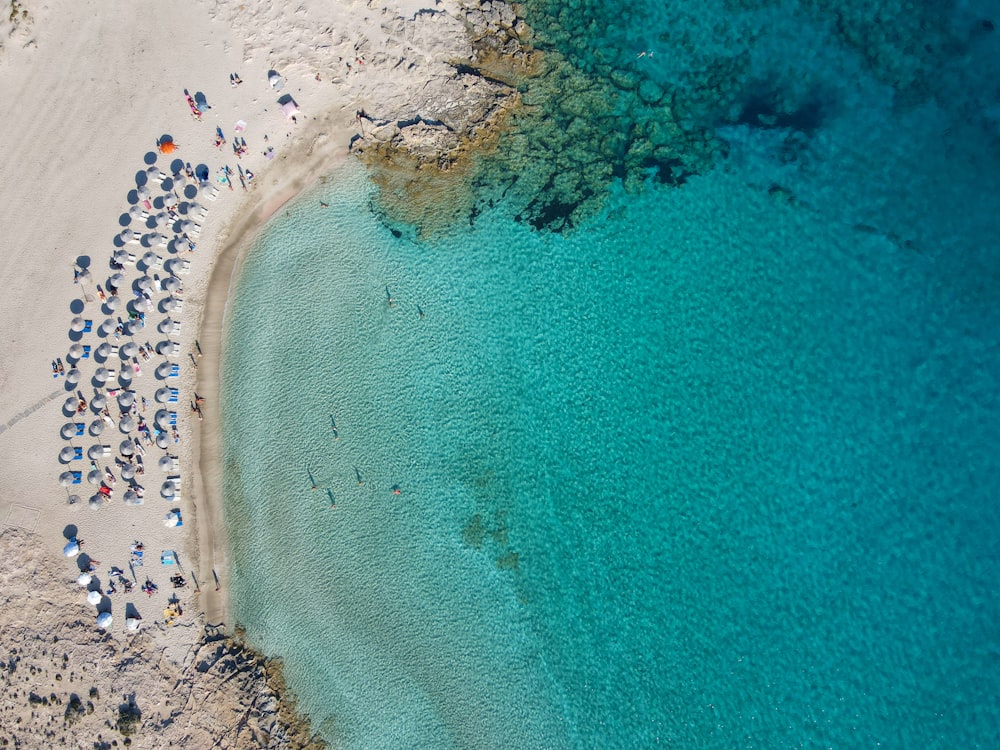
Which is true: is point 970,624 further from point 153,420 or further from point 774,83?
point 153,420

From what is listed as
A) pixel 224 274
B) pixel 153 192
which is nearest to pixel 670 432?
pixel 224 274

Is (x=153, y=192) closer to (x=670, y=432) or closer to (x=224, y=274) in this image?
(x=224, y=274)

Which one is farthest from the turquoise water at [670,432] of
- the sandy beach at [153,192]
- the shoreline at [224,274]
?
the sandy beach at [153,192]

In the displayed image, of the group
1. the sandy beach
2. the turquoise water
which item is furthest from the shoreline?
the turquoise water

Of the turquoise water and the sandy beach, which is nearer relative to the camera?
the turquoise water

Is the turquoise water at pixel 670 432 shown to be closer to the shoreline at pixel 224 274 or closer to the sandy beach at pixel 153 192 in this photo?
the shoreline at pixel 224 274

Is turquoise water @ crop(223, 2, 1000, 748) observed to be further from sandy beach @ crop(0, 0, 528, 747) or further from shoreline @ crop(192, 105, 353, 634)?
sandy beach @ crop(0, 0, 528, 747)
